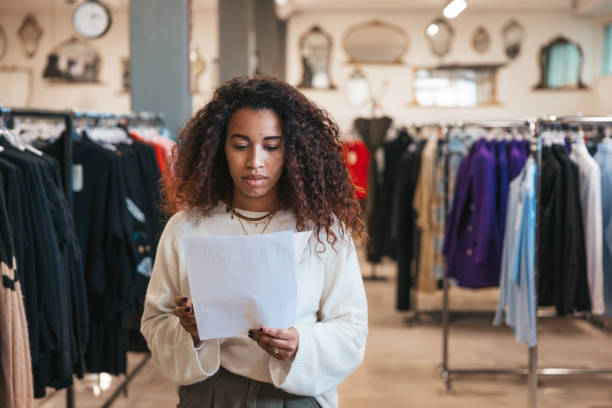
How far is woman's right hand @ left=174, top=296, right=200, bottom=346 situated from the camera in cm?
123

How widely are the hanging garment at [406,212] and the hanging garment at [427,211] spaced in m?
0.13

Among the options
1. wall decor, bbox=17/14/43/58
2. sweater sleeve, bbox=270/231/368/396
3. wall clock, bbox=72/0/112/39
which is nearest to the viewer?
sweater sleeve, bbox=270/231/368/396

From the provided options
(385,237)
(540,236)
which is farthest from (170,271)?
(385,237)

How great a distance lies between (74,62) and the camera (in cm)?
1097

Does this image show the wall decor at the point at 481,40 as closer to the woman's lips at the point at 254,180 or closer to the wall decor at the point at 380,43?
the wall decor at the point at 380,43

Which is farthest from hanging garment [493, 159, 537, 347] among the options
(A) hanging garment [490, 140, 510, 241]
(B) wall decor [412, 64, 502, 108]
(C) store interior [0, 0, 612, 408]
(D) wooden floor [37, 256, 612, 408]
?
(B) wall decor [412, 64, 502, 108]

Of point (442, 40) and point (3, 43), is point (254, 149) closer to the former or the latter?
point (442, 40)

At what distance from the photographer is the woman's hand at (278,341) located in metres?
1.23

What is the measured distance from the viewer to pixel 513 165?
361 centimetres

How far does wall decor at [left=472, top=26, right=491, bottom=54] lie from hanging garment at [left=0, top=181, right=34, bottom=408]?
10.1m

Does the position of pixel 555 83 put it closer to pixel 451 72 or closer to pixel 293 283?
pixel 451 72

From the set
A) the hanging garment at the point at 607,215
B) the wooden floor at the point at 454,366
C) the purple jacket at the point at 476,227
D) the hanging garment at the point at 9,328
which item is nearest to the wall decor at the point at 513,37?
the wooden floor at the point at 454,366

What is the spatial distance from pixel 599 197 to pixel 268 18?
6.64 metres

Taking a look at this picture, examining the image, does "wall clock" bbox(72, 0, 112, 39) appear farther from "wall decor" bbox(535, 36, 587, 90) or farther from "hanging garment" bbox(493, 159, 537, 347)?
"wall decor" bbox(535, 36, 587, 90)
